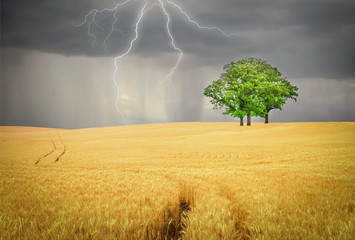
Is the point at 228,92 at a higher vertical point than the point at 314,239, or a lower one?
higher

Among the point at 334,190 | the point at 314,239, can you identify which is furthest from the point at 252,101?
the point at 314,239

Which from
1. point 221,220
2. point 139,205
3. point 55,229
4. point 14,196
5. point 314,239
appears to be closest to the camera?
point 314,239

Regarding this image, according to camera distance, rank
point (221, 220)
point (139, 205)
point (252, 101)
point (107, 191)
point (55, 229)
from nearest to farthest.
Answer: point (55, 229), point (221, 220), point (139, 205), point (107, 191), point (252, 101)

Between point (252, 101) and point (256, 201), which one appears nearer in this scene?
point (256, 201)

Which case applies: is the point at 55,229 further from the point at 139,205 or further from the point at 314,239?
the point at 314,239

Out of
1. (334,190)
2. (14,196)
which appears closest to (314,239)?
(334,190)

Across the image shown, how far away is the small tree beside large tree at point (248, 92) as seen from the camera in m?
42.6

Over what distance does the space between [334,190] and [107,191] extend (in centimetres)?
491

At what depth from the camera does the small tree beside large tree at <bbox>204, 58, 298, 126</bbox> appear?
42562 millimetres

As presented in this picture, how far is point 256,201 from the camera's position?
461 centimetres

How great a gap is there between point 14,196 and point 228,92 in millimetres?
40278

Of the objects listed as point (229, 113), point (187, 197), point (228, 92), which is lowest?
point (187, 197)

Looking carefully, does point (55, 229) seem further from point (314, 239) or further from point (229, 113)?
point (229, 113)

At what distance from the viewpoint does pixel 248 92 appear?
44.2 m
